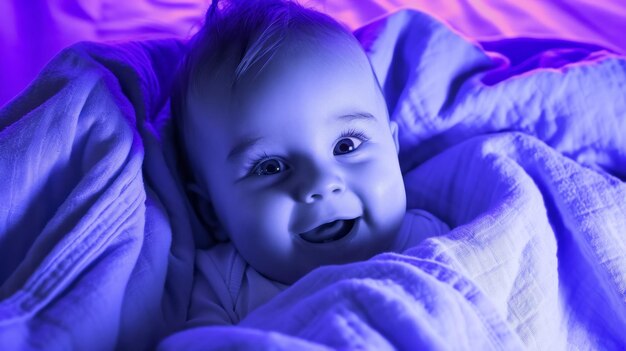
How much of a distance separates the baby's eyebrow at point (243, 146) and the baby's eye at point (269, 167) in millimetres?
28

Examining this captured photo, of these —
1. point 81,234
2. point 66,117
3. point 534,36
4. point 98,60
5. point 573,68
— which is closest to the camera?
point 81,234

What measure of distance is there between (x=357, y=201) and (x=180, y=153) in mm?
319

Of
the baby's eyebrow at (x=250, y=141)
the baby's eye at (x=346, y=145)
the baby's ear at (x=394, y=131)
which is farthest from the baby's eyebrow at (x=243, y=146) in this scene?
the baby's ear at (x=394, y=131)

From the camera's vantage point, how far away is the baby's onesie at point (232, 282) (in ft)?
2.69

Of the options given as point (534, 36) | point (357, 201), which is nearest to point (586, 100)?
point (534, 36)

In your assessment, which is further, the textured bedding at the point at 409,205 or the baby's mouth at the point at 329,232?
the baby's mouth at the point at 329,232

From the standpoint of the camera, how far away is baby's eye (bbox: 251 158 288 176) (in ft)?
2.71

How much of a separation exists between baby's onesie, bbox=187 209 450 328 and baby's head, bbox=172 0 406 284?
2 cm

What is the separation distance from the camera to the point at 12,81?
43.8 inches

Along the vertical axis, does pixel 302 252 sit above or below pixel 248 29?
below

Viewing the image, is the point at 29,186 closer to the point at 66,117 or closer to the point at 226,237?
the point at 66,117

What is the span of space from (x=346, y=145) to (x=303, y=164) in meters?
0.07

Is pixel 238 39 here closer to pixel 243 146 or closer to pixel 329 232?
pixel 243 146

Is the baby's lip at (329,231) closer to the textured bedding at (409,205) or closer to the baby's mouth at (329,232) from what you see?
the baby's mouth at (329,232)
